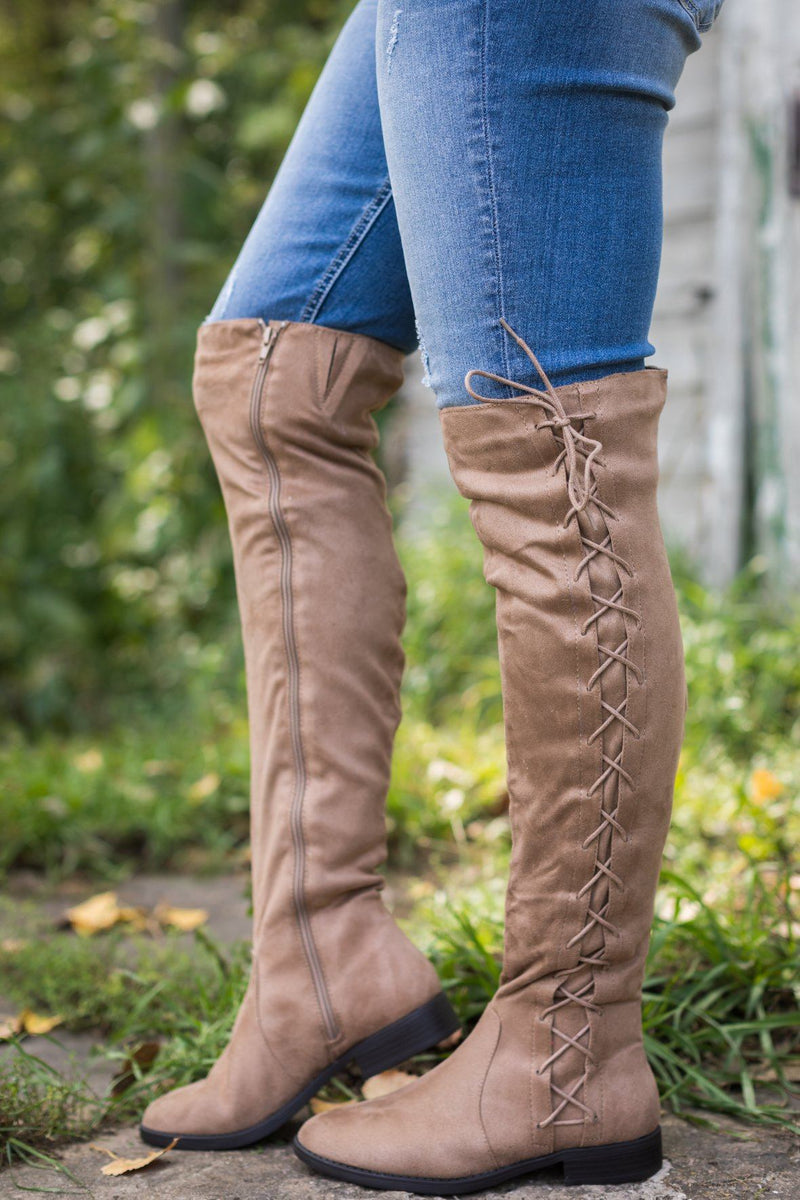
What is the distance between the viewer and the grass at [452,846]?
50.8 inches

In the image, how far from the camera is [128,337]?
3.83 metres

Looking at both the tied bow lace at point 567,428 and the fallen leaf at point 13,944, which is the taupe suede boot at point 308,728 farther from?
the fallen leaf at point 13,944

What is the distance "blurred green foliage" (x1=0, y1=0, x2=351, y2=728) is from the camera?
143 inches

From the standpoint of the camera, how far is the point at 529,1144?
40.5 inches

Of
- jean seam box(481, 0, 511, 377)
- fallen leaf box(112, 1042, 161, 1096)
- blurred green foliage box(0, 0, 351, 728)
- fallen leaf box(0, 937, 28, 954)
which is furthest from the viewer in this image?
blurred green foliage box(0, 0, 351, 728)

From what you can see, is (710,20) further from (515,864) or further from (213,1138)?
(213,1138)

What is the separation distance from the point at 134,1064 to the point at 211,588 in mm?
2464

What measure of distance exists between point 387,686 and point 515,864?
12.1 inches

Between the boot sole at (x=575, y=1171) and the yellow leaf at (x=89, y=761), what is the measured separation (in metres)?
1.68

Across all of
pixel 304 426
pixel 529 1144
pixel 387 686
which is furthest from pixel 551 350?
pixel 529 1144

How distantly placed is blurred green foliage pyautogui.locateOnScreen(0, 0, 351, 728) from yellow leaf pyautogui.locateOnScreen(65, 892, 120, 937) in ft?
5.74

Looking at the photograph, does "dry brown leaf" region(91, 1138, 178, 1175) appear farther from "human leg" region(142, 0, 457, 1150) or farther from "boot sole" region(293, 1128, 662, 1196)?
"boot sole" region(293, 1128, 662, 1196)

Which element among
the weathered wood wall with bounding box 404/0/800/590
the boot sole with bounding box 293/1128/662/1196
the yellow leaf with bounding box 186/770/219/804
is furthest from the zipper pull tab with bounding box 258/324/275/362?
the weathered wood wall with bounding box 404/0/800/590

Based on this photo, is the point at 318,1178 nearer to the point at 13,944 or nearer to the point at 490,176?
the point at 13,944
